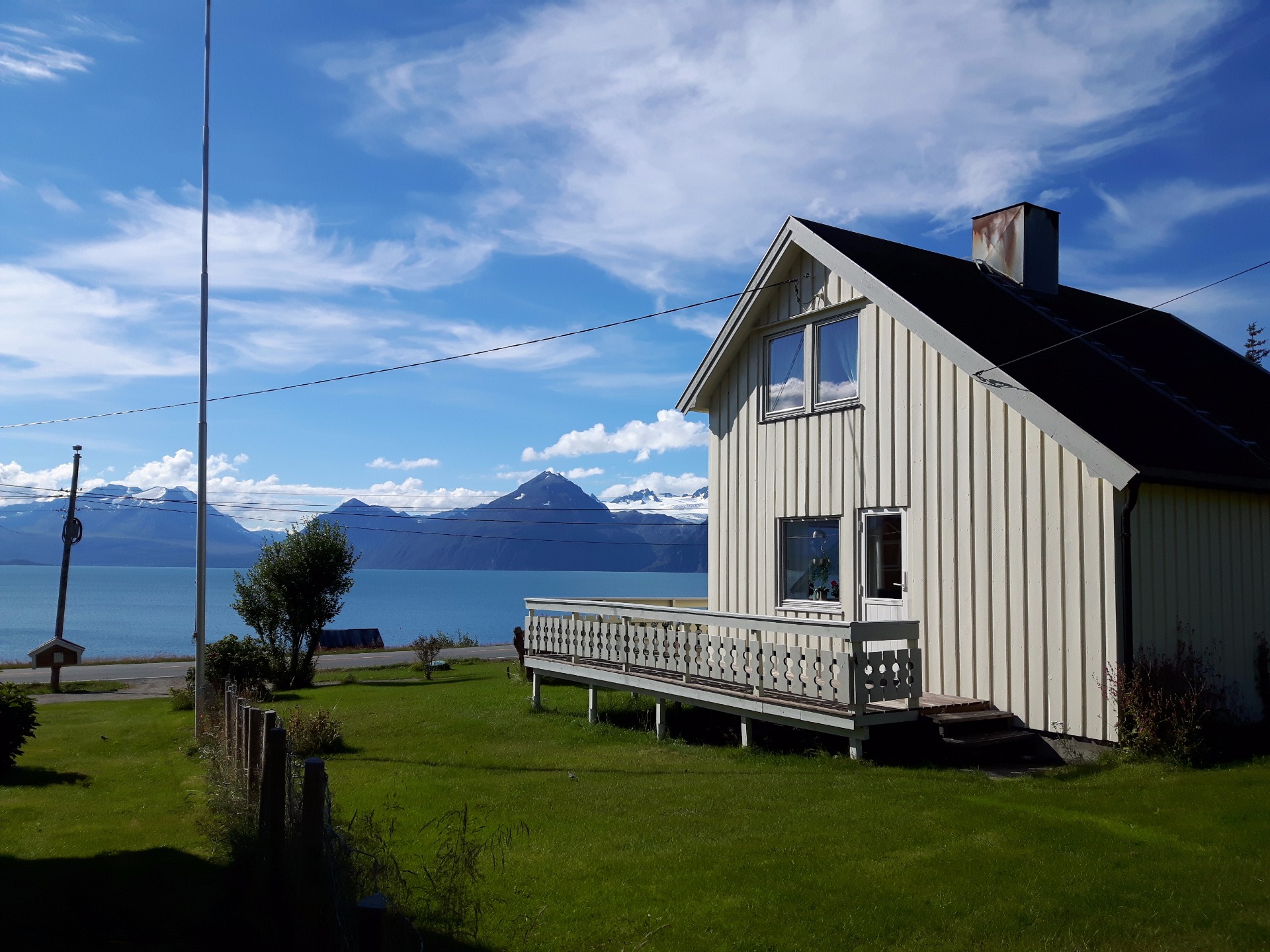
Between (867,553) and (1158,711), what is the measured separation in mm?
4626

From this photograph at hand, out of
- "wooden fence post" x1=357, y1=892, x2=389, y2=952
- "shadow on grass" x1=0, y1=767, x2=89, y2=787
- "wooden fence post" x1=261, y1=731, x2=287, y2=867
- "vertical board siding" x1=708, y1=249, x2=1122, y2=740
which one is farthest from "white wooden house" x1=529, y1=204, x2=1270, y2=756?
"wooden fence post" x1=357, y1=892, x2=389, y2=952

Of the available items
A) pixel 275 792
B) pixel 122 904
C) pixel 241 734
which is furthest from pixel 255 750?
pixel 275 792

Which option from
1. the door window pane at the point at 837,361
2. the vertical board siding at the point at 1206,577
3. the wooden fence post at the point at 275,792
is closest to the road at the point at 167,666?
the door window pane at the point at 837,361

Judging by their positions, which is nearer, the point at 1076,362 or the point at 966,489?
the point at 966,489

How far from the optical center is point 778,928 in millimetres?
6074

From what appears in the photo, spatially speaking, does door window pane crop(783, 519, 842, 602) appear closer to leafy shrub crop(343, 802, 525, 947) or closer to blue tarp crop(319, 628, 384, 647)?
leafy shrub crop(343, 802, 525, 947)

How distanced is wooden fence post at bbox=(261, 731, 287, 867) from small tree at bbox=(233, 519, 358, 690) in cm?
2161

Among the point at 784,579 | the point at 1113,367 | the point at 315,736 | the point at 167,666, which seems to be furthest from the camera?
the point at 167,666

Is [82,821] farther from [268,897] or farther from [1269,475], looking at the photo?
[1269,475]

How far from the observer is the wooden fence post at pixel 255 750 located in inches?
341

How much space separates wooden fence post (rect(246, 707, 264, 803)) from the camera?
867 cm

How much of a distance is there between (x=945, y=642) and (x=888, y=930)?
24.4 ft

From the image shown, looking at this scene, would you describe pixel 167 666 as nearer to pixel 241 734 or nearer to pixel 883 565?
pixel 241 734

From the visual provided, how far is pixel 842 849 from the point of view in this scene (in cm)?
776
